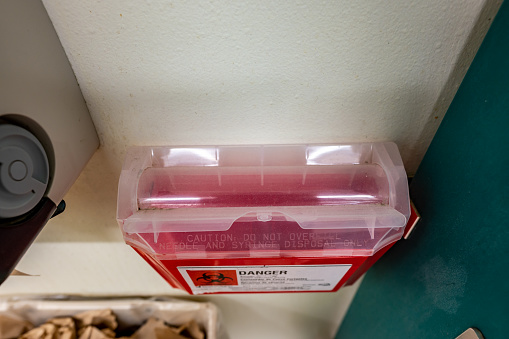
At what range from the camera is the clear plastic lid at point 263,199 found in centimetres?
40

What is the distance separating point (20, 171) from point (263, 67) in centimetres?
29

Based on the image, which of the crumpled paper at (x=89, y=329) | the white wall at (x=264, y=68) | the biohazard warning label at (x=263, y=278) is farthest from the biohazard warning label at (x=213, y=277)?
the crumpled paper at (x=89, y=329)

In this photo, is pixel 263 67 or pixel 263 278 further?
pixel 263 278

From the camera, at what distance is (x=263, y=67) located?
1.29 feet

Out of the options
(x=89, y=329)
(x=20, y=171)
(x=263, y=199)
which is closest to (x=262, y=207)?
(x=263, y=199)

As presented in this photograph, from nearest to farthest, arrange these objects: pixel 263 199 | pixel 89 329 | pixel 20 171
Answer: pixel 20 171 → pixel 263 199 → pixel 89 329

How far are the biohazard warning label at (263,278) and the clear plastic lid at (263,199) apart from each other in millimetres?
56

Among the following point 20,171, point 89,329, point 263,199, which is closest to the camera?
point 20,171

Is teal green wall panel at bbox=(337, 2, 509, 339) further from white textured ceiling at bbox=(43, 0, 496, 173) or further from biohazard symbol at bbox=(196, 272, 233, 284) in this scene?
biohazard symbol at bbox=(196, 272, 233, 284)

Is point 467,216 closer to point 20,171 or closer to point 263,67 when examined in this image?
point 263,67

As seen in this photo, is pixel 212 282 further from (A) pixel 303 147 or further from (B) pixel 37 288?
(B) pixel 37 288

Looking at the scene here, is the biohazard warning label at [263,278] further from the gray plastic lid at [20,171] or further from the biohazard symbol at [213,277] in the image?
the gray plastic lid at [20,171]

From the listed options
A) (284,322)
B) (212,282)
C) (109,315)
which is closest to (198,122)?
(212,282)

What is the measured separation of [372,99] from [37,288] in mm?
929
